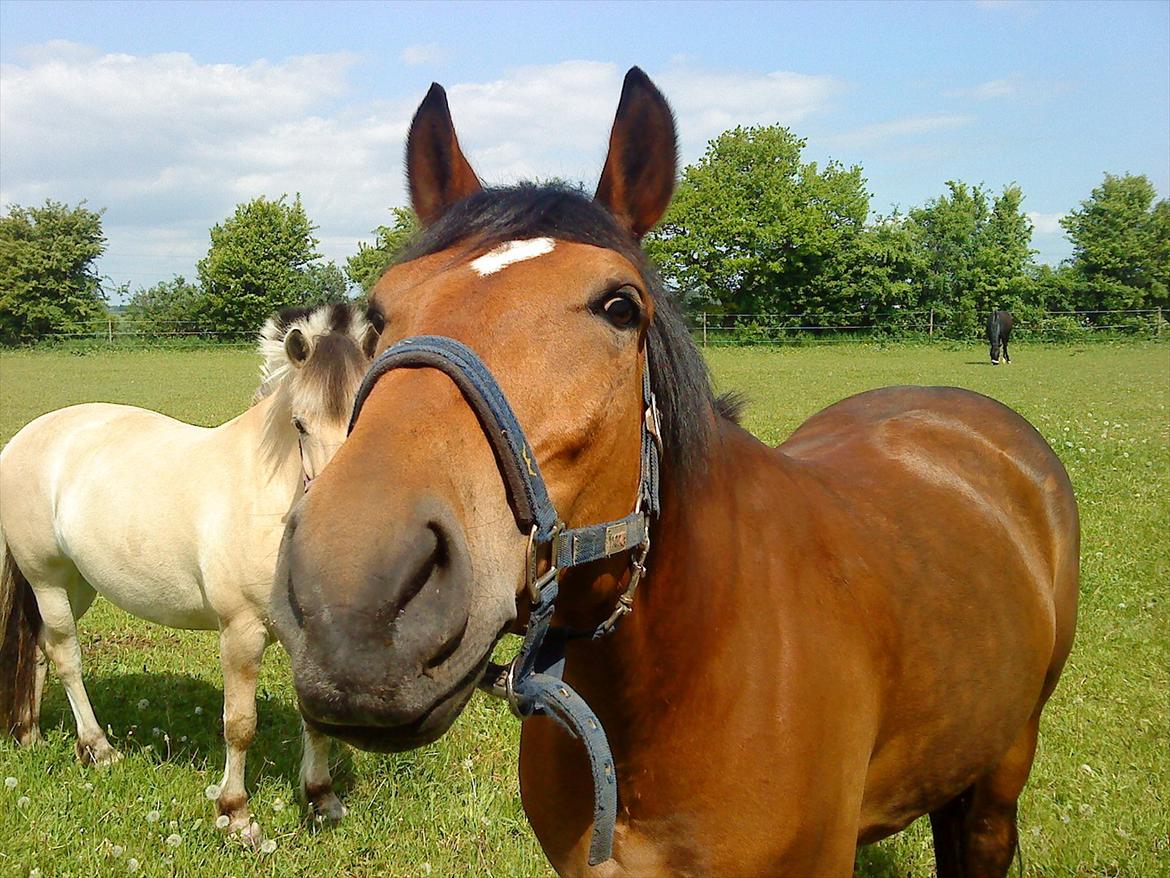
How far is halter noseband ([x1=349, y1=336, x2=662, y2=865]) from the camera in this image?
1304 mm

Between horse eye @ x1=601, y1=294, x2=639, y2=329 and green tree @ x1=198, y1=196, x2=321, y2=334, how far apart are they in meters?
45.4

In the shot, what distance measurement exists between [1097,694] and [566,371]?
484 cm

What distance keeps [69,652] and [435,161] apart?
13.2ft

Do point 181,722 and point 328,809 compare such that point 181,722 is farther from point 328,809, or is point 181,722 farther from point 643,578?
point 643,578

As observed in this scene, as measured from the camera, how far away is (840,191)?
153 feet

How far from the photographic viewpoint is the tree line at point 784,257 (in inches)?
1668

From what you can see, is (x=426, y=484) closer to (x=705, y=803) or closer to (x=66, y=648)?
(x=705, y=803)

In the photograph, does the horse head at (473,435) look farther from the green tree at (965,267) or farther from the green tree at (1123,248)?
the green tree at (1123,248)

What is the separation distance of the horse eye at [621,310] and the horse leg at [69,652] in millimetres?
4139

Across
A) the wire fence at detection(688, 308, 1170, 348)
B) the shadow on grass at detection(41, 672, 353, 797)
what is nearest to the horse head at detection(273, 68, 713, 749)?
the shadow on grass at detection(41, 672, 353, 797)

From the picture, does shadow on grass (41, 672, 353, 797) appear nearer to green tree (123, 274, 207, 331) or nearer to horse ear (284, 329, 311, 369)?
horse ear (284, 329, 311, 369)

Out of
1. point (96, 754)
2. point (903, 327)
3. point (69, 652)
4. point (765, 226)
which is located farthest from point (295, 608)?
point (765, 226)

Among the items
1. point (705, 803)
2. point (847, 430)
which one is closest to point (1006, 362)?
point (847, 430)

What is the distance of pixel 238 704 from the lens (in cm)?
383
